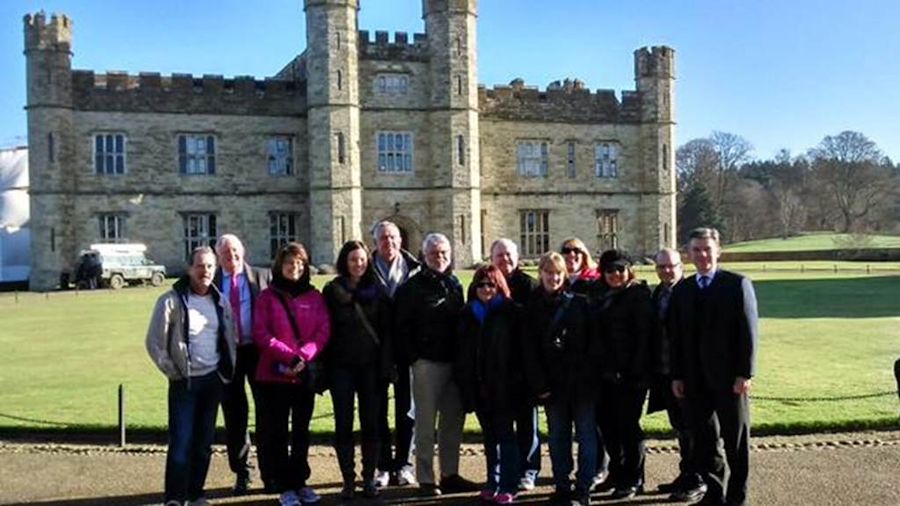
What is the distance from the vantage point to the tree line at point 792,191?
6744 centimetres

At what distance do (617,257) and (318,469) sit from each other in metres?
2.85

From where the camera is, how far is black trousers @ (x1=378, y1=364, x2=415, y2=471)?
6035 mm

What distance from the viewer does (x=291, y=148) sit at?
31969 mm

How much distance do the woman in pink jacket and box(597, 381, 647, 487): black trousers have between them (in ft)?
6.48

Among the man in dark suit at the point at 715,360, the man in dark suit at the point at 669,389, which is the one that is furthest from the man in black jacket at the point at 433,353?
the man in dark suit at the point at 715,360

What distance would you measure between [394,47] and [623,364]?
2745 cm

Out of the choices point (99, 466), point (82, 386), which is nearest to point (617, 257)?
point (99, 466)

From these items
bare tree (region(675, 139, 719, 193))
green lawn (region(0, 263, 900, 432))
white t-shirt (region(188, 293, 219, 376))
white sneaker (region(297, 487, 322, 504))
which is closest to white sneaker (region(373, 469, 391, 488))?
white sneaker (region(297, 487, 322, 504))

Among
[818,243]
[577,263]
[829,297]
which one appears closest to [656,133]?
[829,297]

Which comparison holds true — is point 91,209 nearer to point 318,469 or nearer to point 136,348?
point 136,348

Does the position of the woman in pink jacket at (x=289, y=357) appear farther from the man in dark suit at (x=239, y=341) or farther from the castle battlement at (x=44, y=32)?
the castle battlement at (x=44, y=32)

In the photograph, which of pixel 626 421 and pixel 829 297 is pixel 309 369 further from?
pixel 829 297

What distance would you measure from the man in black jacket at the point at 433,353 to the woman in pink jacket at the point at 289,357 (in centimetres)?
59

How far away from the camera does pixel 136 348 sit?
1265 cm
